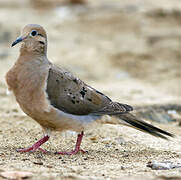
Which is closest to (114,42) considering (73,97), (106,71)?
(106,71)

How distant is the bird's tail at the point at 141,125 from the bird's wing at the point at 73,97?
0.24 feet

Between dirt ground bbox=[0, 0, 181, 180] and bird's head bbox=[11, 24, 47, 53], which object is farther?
bird's head bbox=[11, 24, 47, 53]

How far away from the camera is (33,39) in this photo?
5.21m

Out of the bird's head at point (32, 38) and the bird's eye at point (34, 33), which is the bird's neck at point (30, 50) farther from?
the bird's eye at point (34, 33)

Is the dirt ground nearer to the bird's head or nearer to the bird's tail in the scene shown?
the bird's tail

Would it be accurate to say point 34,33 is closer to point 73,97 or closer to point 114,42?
point 73,97

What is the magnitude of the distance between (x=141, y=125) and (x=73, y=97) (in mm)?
796

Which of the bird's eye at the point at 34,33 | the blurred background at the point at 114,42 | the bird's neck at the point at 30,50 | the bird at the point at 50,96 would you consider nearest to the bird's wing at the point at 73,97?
the bird at the point at 50,96

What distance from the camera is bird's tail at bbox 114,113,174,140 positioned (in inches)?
207

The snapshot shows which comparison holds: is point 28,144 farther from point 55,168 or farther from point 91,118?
point 55,168

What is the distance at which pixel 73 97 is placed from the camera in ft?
17.0

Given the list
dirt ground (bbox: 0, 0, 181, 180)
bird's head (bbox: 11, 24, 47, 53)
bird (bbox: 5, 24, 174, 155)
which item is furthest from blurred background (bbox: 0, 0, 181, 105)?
bird's head (bbox: 11, 24, 47, 53)

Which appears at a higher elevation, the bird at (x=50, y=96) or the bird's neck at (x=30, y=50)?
the bird's neck at (x=30, y=50)

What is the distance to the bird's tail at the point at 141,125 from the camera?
5.25m
